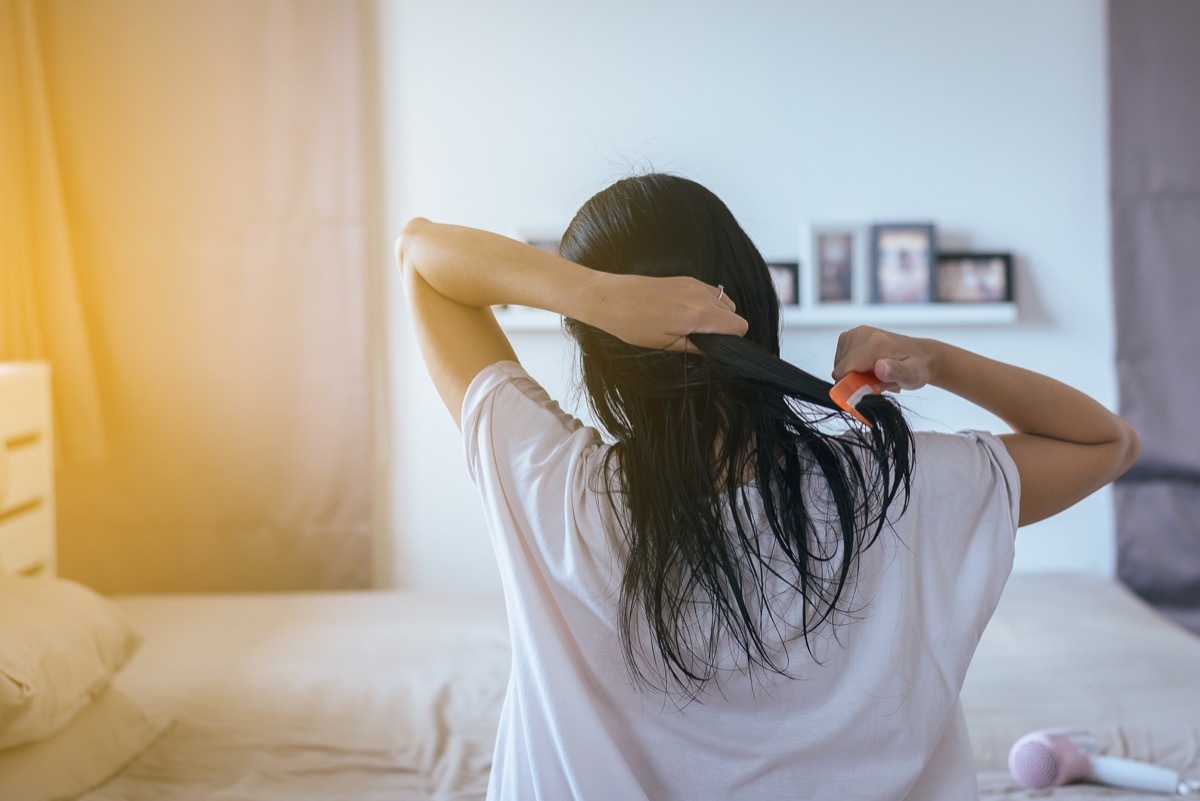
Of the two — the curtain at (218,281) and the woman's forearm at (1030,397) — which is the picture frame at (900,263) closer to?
the curtain at (218,281)

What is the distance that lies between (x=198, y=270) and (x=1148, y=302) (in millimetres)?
2554

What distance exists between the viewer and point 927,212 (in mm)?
2762

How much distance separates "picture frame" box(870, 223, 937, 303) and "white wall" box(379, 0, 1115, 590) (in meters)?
0.07

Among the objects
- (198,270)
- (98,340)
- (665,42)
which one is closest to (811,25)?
(665,42)

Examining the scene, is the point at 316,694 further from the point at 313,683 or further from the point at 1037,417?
the point at 1037,417

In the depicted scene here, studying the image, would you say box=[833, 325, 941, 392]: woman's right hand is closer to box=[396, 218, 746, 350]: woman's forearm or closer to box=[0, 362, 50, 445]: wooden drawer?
box=[396, 218, 746, 350]: woman's forearm

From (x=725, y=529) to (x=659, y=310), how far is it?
197 mm

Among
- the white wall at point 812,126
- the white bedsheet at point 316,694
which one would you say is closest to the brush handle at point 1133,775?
the white bedsheet at point 316,694

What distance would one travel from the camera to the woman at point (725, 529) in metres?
0.87

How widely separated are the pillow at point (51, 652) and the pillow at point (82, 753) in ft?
0.09

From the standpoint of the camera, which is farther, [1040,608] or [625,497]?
[1040,608]

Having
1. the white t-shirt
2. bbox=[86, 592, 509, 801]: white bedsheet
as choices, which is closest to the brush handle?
the white t-shirt

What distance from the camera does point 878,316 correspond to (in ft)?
8.96

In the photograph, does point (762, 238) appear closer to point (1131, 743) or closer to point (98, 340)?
point (1131, 743)
